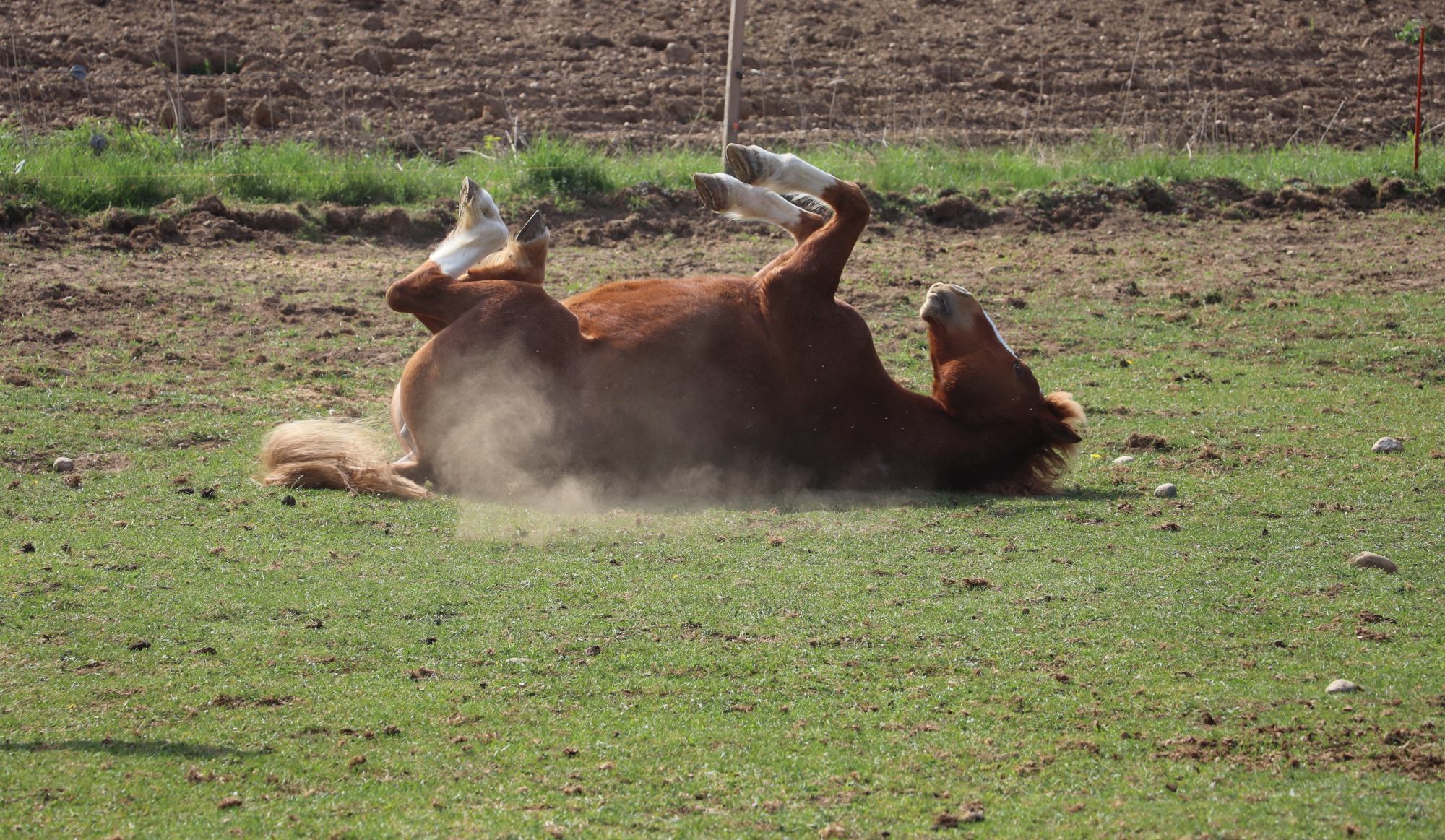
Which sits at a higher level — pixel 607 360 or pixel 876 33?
pixel 876 33

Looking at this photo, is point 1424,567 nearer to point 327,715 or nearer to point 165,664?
point 327,715

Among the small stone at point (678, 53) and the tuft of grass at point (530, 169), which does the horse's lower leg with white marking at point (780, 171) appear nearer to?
the tuft of grass at point (530, 169)

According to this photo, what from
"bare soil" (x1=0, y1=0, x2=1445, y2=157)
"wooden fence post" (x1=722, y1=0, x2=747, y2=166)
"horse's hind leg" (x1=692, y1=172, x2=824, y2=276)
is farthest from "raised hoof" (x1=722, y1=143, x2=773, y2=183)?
"bare soil" (x1=0, y1=0, x2=1445, y2=157)

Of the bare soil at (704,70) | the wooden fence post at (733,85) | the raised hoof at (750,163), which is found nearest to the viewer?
the raised hoof at (750,163)

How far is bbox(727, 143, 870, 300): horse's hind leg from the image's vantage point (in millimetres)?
6215

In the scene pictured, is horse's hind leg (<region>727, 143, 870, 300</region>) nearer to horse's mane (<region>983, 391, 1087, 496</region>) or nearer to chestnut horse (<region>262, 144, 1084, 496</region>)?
chestnut horse (<region>262, 144, 1084, 496</region>)

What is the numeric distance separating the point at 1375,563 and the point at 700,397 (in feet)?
8.96

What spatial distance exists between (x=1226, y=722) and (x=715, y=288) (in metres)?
3.32

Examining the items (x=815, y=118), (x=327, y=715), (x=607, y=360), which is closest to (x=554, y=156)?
(x=815, y=118)

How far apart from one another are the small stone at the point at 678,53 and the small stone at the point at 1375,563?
540 inches

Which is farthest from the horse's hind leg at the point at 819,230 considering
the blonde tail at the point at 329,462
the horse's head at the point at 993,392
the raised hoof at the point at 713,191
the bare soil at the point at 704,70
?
the bare soil at the point at 704,70

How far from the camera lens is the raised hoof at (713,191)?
6.73m

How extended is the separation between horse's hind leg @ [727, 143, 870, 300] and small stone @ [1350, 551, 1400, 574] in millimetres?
2450

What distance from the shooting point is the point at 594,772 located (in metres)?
3.35
